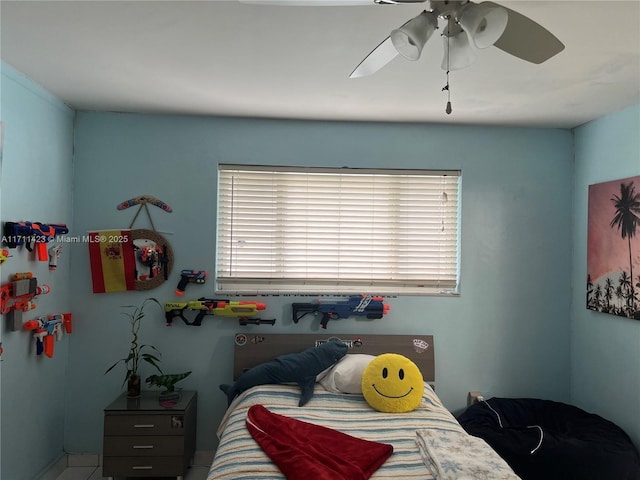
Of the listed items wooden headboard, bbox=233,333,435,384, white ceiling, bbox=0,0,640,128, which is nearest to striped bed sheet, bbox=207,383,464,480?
wooden headboard, bbox=233,333,435,384

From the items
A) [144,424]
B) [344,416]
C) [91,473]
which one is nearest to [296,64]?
[344,416]

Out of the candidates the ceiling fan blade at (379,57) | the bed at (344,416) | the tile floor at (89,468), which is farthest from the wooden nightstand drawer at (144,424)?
the ceiling fan blade at (379,57)

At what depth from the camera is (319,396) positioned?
2.89m

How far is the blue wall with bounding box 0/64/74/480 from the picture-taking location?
8.31 ft

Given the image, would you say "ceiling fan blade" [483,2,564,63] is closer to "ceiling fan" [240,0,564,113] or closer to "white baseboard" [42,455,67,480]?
"ceiling fan" [240,0,564,113]

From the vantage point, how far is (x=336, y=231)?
11.4 ft

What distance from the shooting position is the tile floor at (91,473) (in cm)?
308

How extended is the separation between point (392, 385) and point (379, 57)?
6.26 ft

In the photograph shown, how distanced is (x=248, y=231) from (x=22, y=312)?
1.50m

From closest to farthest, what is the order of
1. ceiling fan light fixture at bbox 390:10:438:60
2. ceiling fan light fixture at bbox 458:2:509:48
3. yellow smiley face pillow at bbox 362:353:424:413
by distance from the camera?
ceiling fan light fixture at bbox 458:2:509:48
ceiling fan light fixture at bbox 390:10:438:60
yellow smiley face pillow at bbox 362:353:424:413

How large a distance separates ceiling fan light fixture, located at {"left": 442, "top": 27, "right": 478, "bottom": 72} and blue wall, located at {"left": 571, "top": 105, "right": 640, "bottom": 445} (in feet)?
6.34

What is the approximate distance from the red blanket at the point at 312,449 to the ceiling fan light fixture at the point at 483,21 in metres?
1.72

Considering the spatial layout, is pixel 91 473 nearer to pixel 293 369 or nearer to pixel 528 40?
pixel 293 369

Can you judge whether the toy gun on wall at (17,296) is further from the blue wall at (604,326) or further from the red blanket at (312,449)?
the blue wall at (604,326)
